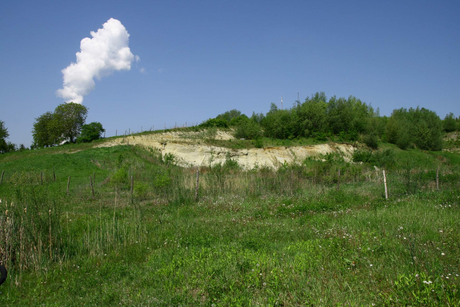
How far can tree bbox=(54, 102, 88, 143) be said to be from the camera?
2097 inches

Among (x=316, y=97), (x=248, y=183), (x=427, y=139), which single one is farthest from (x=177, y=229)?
(x=316, y=97)

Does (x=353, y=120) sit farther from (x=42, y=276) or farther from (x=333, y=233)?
(x=42, y=276)

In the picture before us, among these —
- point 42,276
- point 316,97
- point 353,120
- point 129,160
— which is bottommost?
point 42,276

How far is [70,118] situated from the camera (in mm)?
54062

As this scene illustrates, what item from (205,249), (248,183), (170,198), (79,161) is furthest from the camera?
(79,161)

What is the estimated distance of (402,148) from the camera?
55500 millimetres

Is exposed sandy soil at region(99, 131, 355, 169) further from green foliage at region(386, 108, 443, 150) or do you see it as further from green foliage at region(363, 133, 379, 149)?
green foliage at region(386, 108, 443, 150)

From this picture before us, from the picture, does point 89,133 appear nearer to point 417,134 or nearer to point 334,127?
point 334,127

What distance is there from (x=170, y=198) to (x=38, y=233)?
9584 millimetres

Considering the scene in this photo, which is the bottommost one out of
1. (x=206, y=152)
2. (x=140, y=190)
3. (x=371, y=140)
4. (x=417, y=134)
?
(x=140, y=190)

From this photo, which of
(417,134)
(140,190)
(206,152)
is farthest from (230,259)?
(417,134)

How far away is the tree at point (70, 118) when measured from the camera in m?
53.3

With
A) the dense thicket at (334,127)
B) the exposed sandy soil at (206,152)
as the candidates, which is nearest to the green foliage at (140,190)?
the exposed sandy soil at (206,152)

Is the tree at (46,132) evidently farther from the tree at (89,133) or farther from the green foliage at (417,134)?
the green foliage at (417,134)
